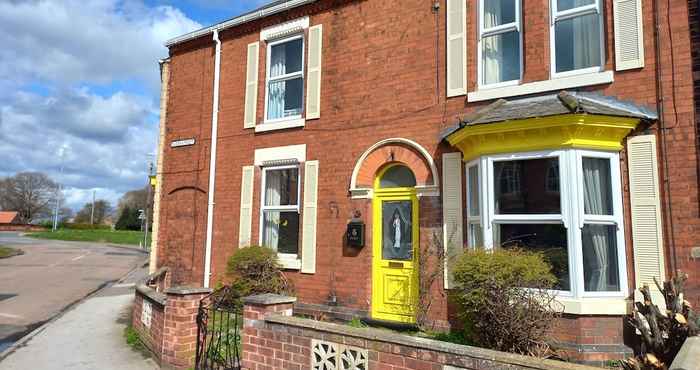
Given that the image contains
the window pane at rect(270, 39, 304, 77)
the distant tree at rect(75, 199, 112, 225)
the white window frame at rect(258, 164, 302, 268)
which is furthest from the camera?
the distant tree at rect(75, 199, 112, 225)

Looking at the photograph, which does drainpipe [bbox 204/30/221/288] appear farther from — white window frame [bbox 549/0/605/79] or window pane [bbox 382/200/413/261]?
white window frame [bbox 549/0/605/79]

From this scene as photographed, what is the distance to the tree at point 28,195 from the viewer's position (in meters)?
83.9

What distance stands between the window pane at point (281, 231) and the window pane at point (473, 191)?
366 cm

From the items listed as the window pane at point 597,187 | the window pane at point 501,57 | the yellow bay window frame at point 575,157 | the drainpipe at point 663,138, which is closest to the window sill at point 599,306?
the yellow bay window frame at point 575,157

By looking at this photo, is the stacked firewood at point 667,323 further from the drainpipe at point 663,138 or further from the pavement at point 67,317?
the pavement at point 67,317

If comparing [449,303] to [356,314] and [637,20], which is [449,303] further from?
[637,20]

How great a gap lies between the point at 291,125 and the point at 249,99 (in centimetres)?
140

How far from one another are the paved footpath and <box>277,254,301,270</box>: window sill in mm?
2921

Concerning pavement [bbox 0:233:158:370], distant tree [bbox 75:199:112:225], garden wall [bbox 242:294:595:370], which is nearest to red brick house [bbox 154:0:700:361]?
pavement [bbox 0:233:158:370]

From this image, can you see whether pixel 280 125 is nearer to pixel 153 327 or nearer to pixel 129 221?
pixel 153 327

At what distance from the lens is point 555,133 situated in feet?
20.5

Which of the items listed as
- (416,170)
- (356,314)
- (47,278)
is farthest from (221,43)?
(47,278)

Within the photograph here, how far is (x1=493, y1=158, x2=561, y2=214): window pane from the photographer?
6426 mm

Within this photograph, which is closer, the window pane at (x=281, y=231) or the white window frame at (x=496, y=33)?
the white window frame at (x=496, y=33)
